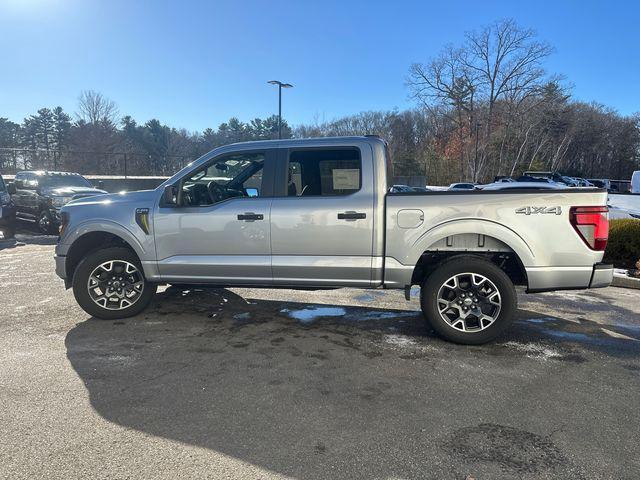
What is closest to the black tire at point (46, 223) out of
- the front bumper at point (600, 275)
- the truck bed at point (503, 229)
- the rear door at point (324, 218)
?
the rear door at point (324, 218)

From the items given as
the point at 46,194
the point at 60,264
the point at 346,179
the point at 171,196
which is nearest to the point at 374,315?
the point at 346,179

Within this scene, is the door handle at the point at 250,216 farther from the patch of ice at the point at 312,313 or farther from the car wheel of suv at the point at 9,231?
the car wheel of suv at the point at 9,231

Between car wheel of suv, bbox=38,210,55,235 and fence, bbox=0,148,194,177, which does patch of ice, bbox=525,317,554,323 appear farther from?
fence, bbox=0,148,194,177

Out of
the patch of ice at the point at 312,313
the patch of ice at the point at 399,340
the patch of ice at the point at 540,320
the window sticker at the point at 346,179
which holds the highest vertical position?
the window sticker at the point at 346,179

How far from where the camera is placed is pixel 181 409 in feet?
10.8

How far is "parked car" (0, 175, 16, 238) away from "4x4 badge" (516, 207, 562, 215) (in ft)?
44.6

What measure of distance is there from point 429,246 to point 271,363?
1.96m

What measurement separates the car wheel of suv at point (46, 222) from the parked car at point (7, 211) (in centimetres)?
78

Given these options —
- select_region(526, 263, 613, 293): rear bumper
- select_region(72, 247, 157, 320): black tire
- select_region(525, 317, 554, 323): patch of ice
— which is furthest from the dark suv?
select_region(526, 263, 613, 293): rear bumper

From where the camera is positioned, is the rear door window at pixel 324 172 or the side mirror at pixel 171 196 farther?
the side mirror at pixel 171 196

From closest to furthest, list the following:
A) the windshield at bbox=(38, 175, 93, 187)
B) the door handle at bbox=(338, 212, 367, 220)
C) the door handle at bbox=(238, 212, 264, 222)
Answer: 1. the door handle at bbox=(338, 212, 367, 220)
2. the door handle at bbox=(238, 212, 264, 222)
3. the windshield at bbox=(38, 175, 93, 187)

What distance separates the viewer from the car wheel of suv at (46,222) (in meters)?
13.3

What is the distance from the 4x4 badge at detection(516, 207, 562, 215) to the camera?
4293 mm

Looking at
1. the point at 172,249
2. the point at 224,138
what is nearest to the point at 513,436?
the point at 172,249
